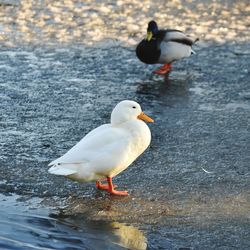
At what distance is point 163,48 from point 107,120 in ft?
8.40

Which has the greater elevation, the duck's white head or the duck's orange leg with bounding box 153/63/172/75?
the duck's orange leg with bounding box 153/63/172/75

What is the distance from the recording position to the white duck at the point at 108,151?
5.44m

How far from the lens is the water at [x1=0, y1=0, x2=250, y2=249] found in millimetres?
5066

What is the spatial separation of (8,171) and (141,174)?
112 cm

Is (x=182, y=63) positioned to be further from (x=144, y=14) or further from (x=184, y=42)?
(x=144, y=14)

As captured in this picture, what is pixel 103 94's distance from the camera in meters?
8.39

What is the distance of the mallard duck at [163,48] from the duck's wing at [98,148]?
Result: 3981mm

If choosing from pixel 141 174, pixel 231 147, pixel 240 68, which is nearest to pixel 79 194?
pixel 141 174

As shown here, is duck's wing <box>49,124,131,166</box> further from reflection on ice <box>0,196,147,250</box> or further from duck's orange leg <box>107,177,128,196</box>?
reflection on ice <box>0,196,147,250</box>

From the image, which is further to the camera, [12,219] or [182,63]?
[182,63]

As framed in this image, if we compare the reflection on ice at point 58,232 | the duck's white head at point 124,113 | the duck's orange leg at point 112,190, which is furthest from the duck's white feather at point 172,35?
the reflection on ice at point 58,232

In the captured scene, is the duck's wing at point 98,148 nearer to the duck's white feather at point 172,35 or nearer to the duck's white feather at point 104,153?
the duck's white feather at point 104,153

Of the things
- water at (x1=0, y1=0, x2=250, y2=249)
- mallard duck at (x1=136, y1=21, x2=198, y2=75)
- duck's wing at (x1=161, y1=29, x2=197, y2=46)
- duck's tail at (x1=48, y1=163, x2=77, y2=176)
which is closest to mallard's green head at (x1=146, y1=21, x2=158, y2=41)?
mallard duck at (x1=136, y1=21, x2=198, y2=75)

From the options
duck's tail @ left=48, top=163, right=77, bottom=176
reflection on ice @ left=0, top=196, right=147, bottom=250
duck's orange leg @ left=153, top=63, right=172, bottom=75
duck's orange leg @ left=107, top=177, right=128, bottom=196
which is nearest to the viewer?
reflection on ice @ left=0, top=196, right=147, bottom=250
